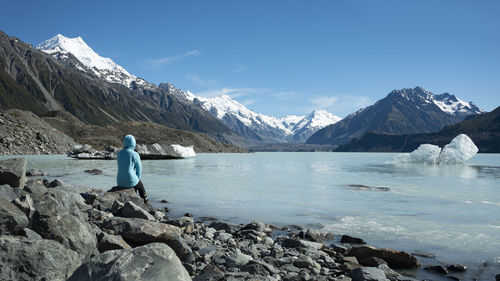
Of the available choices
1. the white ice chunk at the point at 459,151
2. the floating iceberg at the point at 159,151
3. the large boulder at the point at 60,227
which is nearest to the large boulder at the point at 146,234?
the large boulder at the point at 60,227

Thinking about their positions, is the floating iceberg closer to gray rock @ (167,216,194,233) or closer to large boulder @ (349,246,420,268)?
gray rock @ (167,216,194,233)

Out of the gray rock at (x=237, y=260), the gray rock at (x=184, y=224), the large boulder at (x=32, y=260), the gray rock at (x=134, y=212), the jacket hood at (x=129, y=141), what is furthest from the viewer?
the jacket hood at (x=129, y=141)

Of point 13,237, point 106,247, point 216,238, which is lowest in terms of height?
point 216,238

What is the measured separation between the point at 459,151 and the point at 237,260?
7581 cm

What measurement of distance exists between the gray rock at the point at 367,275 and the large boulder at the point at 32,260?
210 inches

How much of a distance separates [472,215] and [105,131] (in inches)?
6230

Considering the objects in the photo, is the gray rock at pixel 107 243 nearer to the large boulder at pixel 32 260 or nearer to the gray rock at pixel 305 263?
the large boulder at pixel 32 260

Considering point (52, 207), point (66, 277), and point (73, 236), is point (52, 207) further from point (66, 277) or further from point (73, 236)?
point (66, 277)

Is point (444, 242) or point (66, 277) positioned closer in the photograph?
point (66, 277)

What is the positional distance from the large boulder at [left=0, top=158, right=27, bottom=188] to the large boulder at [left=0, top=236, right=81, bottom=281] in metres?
8.64

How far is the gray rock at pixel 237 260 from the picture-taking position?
25.4 feet

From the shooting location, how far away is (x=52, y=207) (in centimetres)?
662

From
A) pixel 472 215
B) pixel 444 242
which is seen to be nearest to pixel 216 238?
pixel 444 242

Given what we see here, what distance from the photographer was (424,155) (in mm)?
76250
